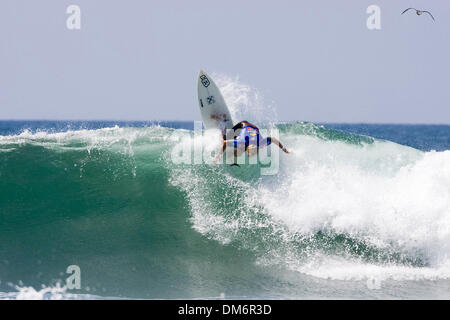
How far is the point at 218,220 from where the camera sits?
9062 millimetres

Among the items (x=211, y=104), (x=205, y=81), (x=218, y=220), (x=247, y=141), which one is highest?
(x=205, y=81)

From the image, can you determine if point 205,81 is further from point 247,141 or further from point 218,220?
point 218,220

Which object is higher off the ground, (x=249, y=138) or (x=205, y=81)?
(x=205, y=81)

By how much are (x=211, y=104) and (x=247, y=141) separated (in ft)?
5.19

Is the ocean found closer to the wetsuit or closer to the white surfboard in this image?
the white surfboard

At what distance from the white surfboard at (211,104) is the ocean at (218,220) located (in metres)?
0.40

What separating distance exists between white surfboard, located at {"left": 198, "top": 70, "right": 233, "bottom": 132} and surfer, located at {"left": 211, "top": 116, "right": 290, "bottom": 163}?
2.95ft

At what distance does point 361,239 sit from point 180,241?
301 centimetres

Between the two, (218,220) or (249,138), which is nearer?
(218,220)

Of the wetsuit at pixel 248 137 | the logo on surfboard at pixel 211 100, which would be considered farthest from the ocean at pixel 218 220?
the logo on surfboard at pixel 211 100

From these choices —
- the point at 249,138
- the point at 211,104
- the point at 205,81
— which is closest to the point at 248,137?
the point at 249,138

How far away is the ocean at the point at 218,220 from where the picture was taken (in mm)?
7348

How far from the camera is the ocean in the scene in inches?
289

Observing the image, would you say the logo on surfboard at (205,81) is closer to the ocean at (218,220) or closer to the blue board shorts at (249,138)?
the ocean at (218,220)
